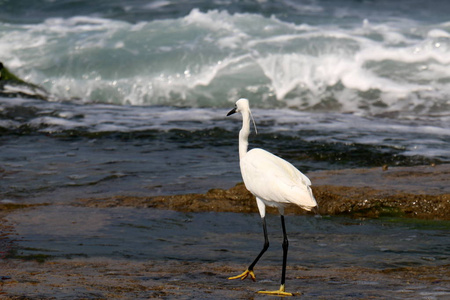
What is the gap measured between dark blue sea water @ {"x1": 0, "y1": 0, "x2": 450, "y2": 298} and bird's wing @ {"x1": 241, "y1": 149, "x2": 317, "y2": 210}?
0.65m

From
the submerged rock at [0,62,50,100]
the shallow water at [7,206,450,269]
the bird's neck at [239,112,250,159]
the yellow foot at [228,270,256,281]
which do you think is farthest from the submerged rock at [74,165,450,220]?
the submerged rock at [0,62,50,100]

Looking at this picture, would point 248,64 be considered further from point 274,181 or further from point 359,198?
point 274,181

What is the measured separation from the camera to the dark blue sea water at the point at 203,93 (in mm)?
7082

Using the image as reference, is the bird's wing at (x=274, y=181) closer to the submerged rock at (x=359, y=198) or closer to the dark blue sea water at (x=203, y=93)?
the dark blue sea water at (x=203, y=93)

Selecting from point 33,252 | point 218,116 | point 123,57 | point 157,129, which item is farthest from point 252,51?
point 33,252

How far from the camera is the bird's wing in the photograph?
3.85 meters

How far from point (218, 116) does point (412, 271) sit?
21.6 ft

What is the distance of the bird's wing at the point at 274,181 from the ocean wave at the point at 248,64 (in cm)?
712

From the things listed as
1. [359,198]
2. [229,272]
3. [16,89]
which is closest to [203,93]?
[16,89]

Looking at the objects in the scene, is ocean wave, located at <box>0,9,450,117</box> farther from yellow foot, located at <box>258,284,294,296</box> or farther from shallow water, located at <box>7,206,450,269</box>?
yellow foot, located at <box>258,284,294,296</box>

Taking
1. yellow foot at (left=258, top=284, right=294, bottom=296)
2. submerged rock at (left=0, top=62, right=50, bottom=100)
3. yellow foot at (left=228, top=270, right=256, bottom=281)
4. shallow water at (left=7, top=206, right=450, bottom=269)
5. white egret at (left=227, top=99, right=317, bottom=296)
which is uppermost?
white egret at (left=227, top=99, right=317, bottom=296)

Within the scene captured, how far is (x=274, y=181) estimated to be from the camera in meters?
3.98

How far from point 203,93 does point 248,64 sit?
3.80 ft

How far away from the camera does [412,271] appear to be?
4.03 metres
